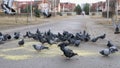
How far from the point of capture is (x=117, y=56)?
15469 mm

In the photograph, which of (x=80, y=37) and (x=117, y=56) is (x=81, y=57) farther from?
(x=80, y=37)

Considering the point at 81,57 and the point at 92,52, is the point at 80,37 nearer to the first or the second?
the point at 92,52

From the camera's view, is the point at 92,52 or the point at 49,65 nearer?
the point at 49,65

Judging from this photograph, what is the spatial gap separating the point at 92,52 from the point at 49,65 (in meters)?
4.32

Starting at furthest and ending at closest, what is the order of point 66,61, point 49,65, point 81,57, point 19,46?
point 19,46 → point 81,57 → point 66,61 → point 49,65

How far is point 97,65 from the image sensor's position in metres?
13.0

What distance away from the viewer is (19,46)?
1898 centimetres

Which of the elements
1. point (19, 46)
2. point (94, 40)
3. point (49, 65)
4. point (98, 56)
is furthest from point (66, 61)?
point (94, 40)

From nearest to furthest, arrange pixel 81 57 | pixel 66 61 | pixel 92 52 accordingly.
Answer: pixel 66 61 → pixel 81 57 → pixel 92 52

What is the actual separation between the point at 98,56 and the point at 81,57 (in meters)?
0.77

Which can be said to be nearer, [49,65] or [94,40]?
[49,65]

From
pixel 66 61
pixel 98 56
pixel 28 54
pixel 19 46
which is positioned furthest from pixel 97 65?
pixel 19 46

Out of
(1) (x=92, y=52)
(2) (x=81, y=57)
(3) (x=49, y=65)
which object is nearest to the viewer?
(3) (x=49, y=65)

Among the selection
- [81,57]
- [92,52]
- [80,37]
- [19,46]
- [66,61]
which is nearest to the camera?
[66,61]
